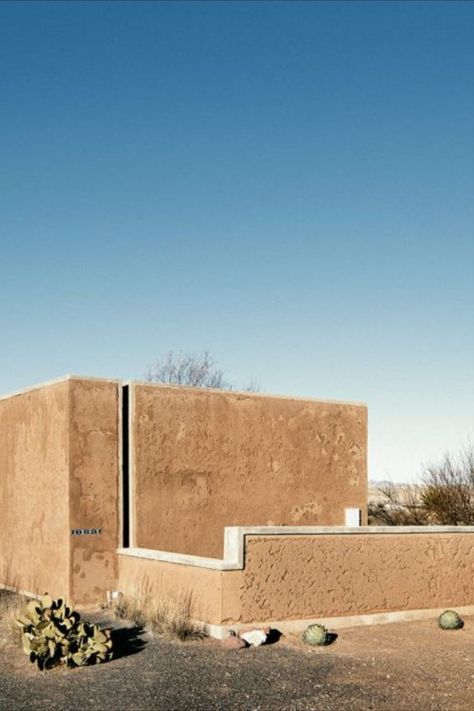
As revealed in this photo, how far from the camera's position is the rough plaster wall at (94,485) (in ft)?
56.2

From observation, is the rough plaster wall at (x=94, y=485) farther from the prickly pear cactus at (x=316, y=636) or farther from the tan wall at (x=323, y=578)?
the prickly pear cactus at (x=316, y=636)

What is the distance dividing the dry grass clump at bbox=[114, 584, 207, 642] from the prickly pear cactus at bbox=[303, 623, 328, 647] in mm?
1685

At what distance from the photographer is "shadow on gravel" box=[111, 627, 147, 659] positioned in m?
13.5

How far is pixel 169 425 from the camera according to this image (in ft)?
59.7

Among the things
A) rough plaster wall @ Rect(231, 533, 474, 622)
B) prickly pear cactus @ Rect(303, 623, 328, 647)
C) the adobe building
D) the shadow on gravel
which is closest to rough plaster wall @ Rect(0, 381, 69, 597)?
the adobe building

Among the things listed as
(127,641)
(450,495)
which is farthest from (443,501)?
(127,641)

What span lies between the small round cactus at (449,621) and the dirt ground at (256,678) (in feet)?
3.48

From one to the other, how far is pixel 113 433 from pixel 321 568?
493 cm

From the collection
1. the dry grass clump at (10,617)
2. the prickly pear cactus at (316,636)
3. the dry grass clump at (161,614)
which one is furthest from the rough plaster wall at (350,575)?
the dry grass clump at (10,617)

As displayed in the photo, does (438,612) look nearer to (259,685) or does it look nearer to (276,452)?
(276,452)

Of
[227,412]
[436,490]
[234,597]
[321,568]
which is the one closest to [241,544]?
[234,597]

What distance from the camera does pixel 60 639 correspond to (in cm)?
1273

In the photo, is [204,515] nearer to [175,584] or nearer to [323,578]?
[175,584]

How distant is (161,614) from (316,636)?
261cm
